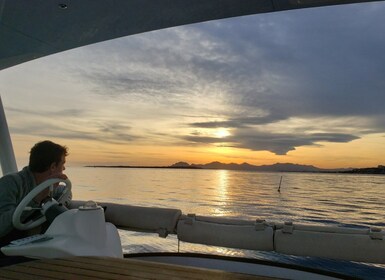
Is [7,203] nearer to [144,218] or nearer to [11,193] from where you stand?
[11,193]

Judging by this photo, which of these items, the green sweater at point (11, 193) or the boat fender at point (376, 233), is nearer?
the green sweater at point (11, 193)

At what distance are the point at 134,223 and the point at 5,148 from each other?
2.05 metres

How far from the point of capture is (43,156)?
2.11 m

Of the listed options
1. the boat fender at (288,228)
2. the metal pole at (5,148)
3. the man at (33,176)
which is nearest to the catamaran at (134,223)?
the boat fender at (288,228)

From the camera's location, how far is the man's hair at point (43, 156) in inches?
83.1

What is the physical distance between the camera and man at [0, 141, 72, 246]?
75.5 inches

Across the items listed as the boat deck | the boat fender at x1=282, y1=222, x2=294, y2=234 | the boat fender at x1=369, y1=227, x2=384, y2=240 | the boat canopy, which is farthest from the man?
the boat fender at x1=369, y1=227, x2=384, y2=240

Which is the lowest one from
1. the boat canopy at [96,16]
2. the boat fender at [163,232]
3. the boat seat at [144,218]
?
the boat fender at [163,232]

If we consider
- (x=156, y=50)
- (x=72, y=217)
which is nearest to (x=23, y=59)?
(x=72, y=217)

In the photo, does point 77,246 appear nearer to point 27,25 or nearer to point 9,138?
point 27,25

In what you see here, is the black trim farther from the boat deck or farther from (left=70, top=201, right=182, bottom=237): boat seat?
the boat deck

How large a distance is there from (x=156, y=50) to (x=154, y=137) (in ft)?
32.8

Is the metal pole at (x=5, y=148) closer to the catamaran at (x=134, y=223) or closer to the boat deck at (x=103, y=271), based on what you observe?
the catamaran at (x=134, y=223)

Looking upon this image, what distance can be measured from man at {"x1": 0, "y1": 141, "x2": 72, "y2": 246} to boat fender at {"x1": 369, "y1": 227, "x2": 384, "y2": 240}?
1891 mm
